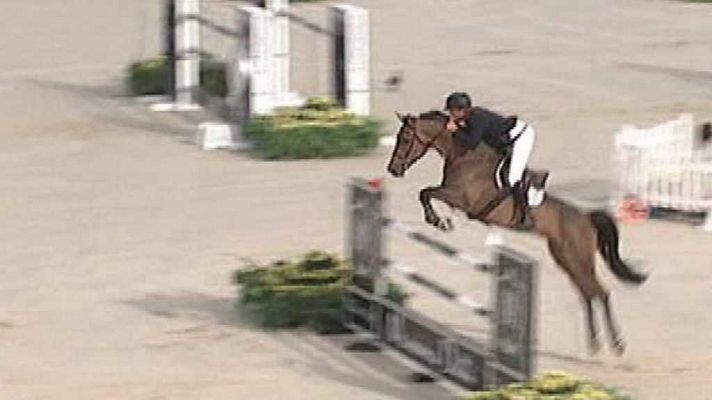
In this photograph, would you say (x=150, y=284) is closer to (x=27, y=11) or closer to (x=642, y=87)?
(x=642, y=87)

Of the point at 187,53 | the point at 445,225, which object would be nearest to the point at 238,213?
the point at 445,225

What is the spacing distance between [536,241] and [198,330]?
155 inches

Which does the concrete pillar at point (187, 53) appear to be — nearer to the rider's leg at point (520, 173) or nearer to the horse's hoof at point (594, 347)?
the rider's leg at point (520, 173)

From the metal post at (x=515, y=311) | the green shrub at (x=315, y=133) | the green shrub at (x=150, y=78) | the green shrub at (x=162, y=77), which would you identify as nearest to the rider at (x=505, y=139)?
the metal post at (x=515, y=311)

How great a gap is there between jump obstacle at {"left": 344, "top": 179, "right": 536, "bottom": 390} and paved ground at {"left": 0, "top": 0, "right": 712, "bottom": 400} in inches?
9.9

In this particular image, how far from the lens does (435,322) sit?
42.8 feet

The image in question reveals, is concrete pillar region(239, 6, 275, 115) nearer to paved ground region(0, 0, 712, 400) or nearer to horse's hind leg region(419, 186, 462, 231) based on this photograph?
paved ground region(0, 0, 712, 400)

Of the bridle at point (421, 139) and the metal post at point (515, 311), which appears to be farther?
the bridle at point (421, 139)

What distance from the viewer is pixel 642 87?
26750 millimetres

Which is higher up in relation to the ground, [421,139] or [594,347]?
[421,139]

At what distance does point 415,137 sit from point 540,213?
883 millimetres

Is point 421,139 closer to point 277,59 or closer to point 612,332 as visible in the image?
→ point 612,332

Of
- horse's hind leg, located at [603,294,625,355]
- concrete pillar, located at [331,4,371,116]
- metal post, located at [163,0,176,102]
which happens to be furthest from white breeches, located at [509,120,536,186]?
metal post, located at [163,0,176,102]

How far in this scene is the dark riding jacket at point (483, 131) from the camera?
1276cm
